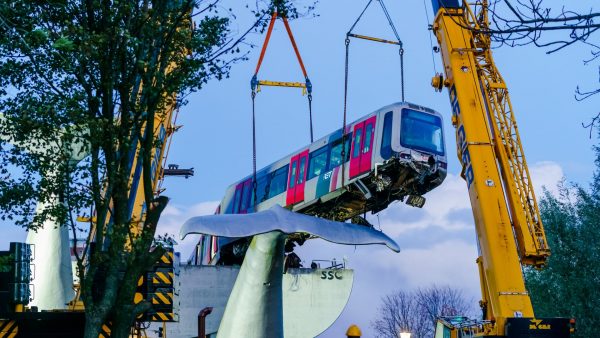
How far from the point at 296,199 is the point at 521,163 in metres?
9.06

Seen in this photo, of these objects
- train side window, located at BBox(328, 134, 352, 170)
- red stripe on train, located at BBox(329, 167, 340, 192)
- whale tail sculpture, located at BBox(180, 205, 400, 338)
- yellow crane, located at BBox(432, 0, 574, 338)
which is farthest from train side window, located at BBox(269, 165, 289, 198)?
whale tail sculpture, located at BBox(180, 205, 400, 338)

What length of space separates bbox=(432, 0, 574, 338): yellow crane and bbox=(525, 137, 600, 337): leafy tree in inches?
464

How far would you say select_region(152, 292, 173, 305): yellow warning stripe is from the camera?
536 inches

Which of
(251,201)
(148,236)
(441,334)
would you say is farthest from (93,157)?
(251,201)

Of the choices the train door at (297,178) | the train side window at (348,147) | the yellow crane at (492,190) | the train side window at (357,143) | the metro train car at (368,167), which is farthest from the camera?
the train door at (297,178)

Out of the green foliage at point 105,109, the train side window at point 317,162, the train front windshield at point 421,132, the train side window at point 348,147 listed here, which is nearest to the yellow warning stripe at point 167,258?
the green foliage at point 105,109

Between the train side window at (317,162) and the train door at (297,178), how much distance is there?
1.05 feet

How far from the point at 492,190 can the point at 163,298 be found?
7.44 meters

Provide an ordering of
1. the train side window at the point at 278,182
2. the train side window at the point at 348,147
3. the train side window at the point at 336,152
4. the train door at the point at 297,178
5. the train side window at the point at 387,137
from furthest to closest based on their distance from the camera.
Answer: the train side window at the point at 278,182 < the train door at the point at 297,178 < the train side window at the point at 336,152 < the train side window at the point at 348,147 < the train side window at the point at 387,137

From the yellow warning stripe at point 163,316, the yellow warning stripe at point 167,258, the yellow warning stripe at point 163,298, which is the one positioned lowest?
the yellow warning stripe at point 163,316

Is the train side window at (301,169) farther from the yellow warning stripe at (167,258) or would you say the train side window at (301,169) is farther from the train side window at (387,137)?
the yellow warning stripe at (167,258)

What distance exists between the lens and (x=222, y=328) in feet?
38.5

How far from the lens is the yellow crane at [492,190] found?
15859 mm

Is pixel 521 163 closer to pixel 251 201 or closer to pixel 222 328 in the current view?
pixel 222 328
